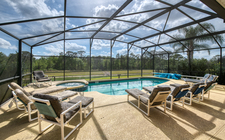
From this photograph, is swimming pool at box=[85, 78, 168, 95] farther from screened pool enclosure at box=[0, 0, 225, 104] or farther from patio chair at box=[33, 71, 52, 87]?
patio chair at box=[33, 71, 52, 87]

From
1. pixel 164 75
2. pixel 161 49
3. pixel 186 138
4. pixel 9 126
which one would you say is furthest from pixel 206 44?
pixel 9 126

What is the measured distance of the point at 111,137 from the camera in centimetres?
188

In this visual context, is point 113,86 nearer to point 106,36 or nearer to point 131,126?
point 106,36

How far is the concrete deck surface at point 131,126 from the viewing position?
6.25 ft

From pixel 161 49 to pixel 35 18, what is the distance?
11.6 meters

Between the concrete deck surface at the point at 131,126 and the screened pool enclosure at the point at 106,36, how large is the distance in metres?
2.43

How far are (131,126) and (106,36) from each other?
7277 mm

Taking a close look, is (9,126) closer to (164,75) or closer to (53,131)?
(53,131)

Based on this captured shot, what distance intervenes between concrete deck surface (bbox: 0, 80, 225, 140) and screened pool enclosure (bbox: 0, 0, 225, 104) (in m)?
2.43

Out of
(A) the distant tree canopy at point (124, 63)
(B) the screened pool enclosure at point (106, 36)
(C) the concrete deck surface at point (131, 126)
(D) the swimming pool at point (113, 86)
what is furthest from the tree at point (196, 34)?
(C) the concrete deck surface at point (131, 126)

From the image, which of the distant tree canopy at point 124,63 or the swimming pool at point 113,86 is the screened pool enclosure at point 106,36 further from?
the swimming pool at point 113,86

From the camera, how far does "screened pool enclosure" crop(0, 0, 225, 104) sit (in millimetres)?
3520

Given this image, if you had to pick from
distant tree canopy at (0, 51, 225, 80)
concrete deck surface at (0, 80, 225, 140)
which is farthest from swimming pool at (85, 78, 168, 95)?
concrete deck surface at (0, 80, 225, 140)

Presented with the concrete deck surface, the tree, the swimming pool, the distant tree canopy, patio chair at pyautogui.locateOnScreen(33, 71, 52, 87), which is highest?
the tree
